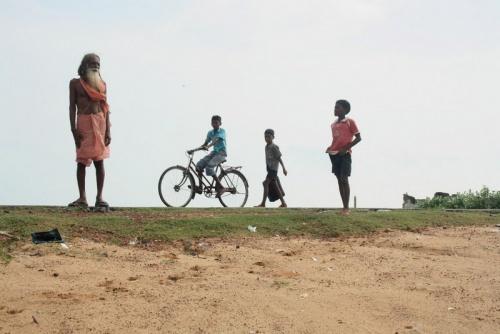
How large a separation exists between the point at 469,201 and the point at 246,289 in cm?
1430

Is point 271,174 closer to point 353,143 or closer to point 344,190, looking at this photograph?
point 344,190

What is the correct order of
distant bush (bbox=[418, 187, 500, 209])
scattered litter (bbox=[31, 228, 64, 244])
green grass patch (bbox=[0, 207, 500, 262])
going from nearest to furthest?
1. scattered litter (bbox=[31, 228, 64, 244])
2. green grass patch (bbox=[0, 207, 500, 262])
3. distant bush (bbox=[418, 187, 500, 209])

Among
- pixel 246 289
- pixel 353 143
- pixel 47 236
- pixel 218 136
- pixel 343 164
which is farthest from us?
pixel 218 136

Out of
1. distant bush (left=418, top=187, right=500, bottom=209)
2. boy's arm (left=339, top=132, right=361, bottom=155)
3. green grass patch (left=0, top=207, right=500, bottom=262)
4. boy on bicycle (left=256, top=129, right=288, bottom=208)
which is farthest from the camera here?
distant bush (left=418, top=187, right=500, bottom=209)

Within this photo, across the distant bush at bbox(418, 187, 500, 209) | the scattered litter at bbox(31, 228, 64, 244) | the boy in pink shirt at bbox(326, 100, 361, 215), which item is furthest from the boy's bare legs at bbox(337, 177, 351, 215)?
the distant bush at bbox(418, 187, 500, 209)

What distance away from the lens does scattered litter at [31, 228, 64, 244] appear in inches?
260

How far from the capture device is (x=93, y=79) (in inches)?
350

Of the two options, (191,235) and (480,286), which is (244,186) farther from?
(480,286)

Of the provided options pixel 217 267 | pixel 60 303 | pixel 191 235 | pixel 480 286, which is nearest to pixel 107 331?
pixel 60 303

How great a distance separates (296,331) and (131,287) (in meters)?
1.48

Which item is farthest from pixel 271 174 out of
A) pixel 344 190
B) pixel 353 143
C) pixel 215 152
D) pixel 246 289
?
pixel 246 289

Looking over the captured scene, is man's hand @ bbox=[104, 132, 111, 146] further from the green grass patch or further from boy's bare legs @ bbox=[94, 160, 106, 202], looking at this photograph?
the green grass patch

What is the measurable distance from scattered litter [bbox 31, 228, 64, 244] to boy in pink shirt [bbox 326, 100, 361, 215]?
4666mm

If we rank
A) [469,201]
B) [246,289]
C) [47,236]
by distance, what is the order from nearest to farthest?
[246,289]
[47,236]
[469,201]
